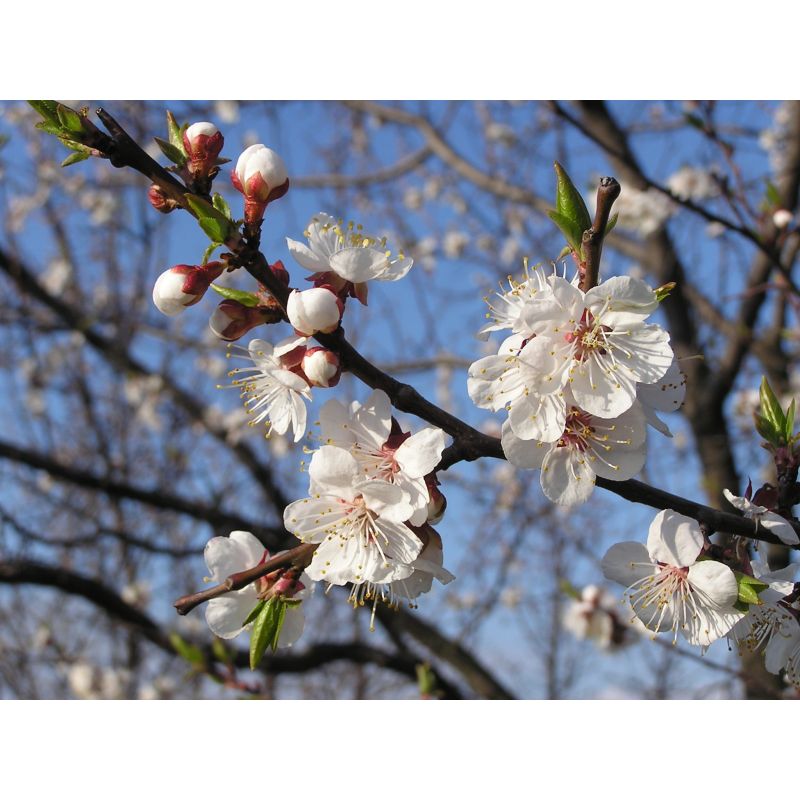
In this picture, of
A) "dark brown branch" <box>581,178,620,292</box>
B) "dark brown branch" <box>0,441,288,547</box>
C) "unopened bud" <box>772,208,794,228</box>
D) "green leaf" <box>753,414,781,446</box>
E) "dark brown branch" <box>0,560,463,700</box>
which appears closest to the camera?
"dark brown branch" <box>581,178,620,292</box>

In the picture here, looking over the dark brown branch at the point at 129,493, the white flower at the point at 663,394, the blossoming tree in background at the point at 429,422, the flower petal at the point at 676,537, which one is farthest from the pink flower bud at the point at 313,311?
the dark brown branch at the point at 129,493

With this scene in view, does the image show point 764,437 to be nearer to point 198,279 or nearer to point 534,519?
point 198,279

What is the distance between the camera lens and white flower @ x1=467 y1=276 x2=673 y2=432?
2.95 ft

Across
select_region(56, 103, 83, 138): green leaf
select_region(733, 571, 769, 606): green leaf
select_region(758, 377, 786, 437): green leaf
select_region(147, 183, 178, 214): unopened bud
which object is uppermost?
select_region(56, 103, 83, 138): green leaf

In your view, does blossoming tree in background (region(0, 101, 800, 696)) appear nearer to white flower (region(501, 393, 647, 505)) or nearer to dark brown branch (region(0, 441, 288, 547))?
white flower (region(501, 393, 647, 505))

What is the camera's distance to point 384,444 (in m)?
1.00

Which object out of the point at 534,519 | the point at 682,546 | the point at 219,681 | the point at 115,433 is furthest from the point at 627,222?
the point at 115,433

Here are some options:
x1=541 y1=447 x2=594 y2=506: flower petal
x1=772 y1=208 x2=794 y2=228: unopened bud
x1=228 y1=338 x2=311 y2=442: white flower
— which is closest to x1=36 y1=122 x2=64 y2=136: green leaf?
x1=228 y1=338 x2=311 y2=442: white flower

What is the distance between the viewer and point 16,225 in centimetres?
592

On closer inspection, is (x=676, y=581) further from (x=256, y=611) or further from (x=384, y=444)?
(x=256, y=611)

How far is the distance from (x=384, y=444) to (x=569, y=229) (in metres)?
0.36

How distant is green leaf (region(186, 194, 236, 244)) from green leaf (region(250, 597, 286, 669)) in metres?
0.48

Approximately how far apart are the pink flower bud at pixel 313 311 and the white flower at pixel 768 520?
0.56 meters

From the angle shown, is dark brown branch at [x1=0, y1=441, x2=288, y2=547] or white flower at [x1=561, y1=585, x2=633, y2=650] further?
dark brown branch at [x1=0, y1=441, x2=288, y2=547]
